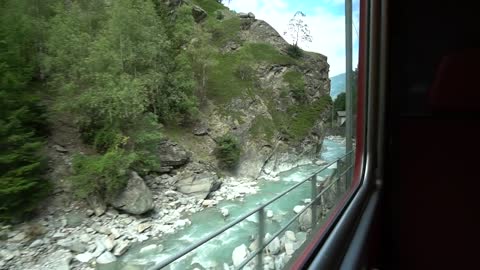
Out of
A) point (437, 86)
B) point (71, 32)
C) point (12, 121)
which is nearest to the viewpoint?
point (12, 121)

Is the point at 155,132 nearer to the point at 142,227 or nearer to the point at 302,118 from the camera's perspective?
the point at 142,227

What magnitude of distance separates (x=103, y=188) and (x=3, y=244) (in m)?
3.31

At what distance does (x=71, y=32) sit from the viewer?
4414 mm

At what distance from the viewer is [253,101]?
20.6 ft

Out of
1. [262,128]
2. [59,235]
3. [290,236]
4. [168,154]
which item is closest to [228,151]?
[262,128]

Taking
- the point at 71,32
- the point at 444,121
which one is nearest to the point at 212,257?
the point at 444,121

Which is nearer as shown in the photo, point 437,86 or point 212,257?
point 212,257

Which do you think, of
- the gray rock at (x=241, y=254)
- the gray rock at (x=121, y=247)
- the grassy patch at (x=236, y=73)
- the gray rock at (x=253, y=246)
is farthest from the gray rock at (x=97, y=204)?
the gray rock at (x=253, y=246)

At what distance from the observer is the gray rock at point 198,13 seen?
259 inches

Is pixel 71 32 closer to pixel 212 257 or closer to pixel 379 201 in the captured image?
pixel 212 257

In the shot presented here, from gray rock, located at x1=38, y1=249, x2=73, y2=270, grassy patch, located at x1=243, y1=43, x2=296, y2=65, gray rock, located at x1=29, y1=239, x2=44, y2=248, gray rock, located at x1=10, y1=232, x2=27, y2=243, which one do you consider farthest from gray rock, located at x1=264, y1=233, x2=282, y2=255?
grassy patch, located at x1=243, y1=43, x2=296, y2=65

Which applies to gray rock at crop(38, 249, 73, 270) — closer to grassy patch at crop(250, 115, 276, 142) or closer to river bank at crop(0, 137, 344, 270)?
river bank at crop(0, 137, 344, 270)

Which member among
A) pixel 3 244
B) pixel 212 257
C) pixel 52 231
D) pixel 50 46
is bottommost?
pixel 52 231

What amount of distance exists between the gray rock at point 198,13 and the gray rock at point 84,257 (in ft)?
15.7
